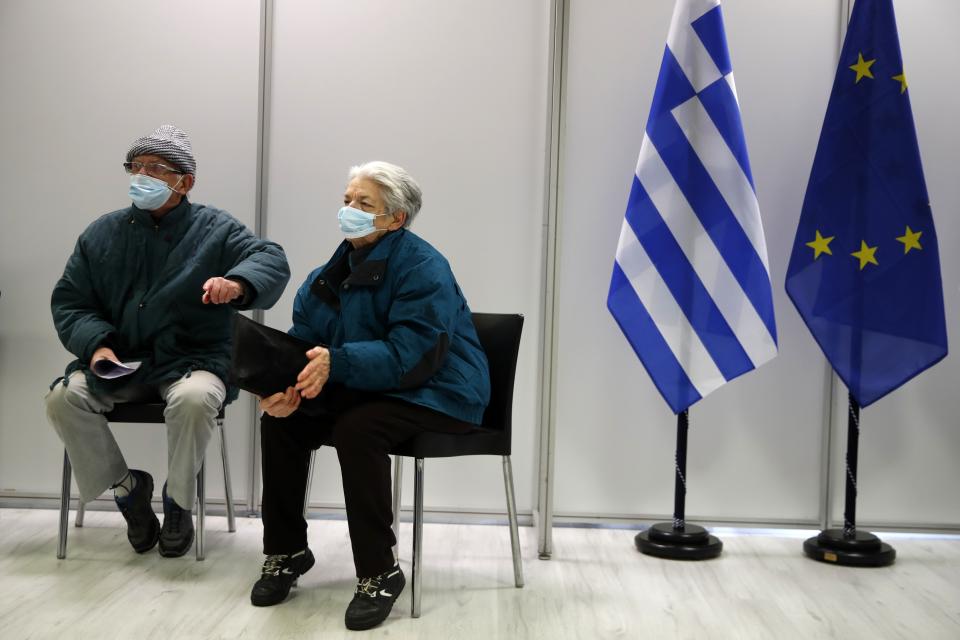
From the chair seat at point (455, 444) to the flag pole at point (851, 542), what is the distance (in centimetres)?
120

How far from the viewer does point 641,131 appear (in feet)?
11.9

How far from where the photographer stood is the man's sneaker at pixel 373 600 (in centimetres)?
244

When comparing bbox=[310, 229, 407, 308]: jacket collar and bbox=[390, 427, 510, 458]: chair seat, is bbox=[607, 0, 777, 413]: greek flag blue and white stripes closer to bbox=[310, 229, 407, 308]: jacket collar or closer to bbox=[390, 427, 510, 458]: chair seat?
bbox=[390, 427, 510, 458]: chair seat

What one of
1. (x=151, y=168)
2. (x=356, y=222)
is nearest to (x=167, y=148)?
(x=151, y=168)

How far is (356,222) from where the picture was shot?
2.71 metres

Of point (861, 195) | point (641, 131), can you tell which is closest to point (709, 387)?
point (861, 195)

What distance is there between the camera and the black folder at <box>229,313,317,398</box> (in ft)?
8.02

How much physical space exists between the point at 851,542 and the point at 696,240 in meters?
1.10

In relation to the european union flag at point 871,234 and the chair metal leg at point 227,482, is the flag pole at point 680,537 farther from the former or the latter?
the chair metal leg at point 227,482

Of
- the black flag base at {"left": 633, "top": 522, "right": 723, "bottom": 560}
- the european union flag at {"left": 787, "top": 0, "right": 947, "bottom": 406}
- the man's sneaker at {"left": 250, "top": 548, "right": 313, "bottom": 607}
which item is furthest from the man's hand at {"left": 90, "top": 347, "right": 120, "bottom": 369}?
the european union flag at {"left": 787, "top": 0, "right": 947, "bottom": 406}

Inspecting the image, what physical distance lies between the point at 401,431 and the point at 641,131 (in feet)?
5.47

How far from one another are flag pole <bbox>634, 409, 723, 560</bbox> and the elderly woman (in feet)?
2.91

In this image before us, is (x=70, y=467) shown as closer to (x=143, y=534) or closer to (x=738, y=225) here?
(x=143, y=534)

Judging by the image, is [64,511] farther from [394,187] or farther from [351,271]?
[394,187]
